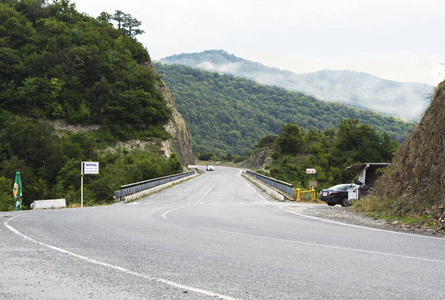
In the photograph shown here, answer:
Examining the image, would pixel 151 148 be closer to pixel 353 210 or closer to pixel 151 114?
pixel 151 114

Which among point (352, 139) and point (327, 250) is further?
point (352, 139)

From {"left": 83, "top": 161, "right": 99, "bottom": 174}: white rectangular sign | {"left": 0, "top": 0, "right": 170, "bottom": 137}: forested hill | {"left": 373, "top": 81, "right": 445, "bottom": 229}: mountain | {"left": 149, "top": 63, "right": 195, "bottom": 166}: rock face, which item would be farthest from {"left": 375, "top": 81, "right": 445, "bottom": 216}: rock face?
{"left": 0, "top": 0, "right": 170, "bottom": 137}: forested hill

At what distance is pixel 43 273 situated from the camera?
21.5 feet

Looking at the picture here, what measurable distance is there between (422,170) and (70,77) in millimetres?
73636

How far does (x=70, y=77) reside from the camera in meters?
77.2

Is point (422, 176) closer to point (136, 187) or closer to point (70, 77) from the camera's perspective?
point (136, 187)

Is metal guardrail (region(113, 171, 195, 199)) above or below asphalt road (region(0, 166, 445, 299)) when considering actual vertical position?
below

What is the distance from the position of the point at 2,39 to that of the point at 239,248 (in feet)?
264

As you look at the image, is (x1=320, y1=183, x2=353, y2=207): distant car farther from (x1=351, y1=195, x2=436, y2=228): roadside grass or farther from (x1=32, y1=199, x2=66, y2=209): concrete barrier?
(x1=32, y1=199, x2=66, y2=209): concrete barrier

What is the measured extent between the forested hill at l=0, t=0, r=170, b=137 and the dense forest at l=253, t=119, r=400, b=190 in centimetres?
3138

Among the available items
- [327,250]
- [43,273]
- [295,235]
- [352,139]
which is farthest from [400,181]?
[352,139]

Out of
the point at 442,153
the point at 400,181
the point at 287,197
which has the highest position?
the point at 442,153

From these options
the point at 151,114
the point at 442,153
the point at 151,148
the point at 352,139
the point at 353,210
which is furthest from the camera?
the point at 352,139

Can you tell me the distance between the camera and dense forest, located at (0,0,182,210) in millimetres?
53363
